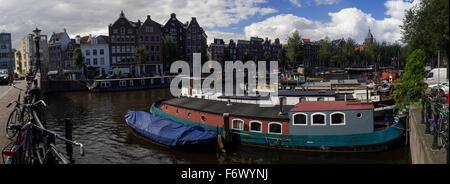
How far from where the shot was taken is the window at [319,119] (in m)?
18.0

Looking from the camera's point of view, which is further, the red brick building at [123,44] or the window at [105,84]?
the red brick building at [123,44]

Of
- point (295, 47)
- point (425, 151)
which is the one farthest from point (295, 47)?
point (425, 151)

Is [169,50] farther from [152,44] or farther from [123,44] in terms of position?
[123,44]

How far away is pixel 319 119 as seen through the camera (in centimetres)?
1808

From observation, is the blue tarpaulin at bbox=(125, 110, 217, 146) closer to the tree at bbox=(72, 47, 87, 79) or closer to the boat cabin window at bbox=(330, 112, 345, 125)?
the boat cabin window at bbox=(330, 112, 345, 125)

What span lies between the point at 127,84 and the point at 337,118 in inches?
1996

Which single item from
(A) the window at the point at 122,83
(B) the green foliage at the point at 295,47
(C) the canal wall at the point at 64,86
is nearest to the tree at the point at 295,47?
(B) the green foliage at the point at 295,47

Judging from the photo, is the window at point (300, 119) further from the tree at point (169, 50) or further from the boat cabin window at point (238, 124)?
the tree at point (169, 50)

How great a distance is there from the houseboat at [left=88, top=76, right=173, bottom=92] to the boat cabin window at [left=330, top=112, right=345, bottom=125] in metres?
48.8

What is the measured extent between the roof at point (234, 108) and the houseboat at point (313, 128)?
59 mm

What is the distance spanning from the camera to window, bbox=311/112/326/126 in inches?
709

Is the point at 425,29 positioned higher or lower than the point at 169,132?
higher

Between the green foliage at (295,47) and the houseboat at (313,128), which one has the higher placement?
the green foliage at (295,47)

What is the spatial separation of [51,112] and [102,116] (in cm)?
739
